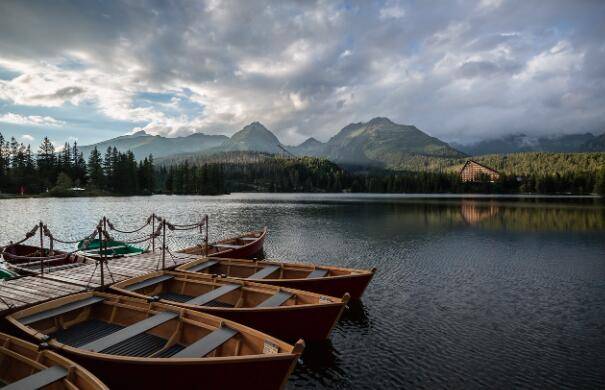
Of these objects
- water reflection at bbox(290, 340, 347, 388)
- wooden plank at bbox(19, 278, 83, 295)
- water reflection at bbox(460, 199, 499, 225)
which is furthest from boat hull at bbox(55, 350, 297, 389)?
water reflection at bbox(460, 199, 499, 225)

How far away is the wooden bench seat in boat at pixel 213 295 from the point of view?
14131 mm

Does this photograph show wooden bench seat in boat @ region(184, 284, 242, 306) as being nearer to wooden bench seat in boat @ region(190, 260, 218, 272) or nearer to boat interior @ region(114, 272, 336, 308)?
boat interior @ region(114, 272, 336, 308)

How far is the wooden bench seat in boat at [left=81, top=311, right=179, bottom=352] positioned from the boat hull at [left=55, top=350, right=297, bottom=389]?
65 centimetres

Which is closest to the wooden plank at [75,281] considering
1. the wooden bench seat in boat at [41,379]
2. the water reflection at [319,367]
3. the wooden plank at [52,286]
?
the wooden plank at [52,286]

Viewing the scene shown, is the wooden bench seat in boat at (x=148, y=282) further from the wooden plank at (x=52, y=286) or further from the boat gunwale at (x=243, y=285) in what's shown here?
the wooden plank at (x=52, y=286)

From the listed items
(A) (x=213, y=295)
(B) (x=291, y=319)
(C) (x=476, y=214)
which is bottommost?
(C) (x=476, y=214)

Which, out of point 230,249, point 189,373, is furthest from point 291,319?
point 230,249

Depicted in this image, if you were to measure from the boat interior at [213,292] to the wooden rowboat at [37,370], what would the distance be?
582cm

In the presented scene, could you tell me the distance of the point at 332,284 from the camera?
58.0 ft

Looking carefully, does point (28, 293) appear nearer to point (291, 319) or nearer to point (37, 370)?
point (37, 370)

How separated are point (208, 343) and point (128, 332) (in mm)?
2927

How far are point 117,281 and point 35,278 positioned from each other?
13.8 ft

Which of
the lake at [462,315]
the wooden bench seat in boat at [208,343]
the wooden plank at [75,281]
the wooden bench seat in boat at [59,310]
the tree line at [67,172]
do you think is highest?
the tree line at [67,172]

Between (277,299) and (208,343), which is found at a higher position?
(208,343)
